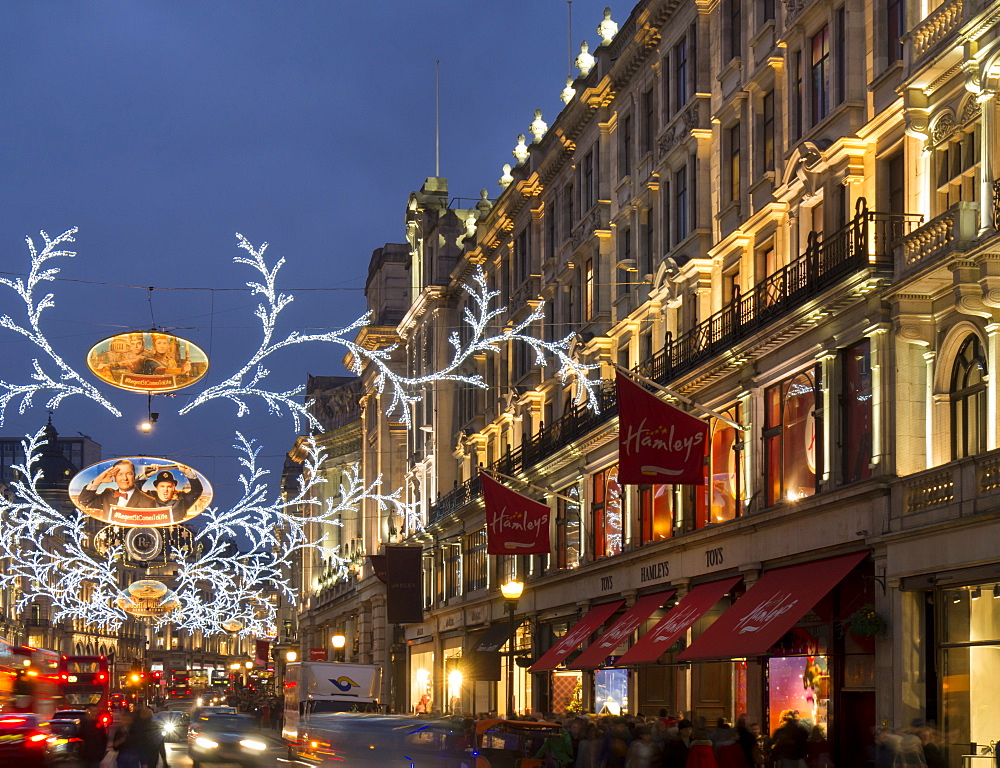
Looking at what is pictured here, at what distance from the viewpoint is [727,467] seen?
112 ft

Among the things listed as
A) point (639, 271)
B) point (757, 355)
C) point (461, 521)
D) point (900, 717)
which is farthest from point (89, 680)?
point (900, 717)

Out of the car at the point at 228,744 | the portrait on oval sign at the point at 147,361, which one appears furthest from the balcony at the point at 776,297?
the car at the point at 228,744

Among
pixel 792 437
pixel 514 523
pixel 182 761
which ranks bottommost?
pixel 182 761

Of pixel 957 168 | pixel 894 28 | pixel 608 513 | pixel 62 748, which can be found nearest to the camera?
pixel 957 168

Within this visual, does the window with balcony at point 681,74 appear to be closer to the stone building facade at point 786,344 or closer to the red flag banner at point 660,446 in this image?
the stone building facade at point 786,344

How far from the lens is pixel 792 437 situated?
30.1 metres

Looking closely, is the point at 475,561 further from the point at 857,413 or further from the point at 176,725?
the point at 857,413

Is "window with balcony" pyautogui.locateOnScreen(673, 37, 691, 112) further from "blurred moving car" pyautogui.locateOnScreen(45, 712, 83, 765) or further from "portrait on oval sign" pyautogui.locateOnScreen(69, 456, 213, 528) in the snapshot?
"blurred moving car" pyautogui.locateOnScreen(45, 712, 83, 765)

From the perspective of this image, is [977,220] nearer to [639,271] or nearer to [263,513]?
[639,271]

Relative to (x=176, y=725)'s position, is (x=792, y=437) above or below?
above

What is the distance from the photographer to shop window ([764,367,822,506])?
29.2m

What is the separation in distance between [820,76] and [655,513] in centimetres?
1297

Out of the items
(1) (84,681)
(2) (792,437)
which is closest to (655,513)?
(2) (792,437)

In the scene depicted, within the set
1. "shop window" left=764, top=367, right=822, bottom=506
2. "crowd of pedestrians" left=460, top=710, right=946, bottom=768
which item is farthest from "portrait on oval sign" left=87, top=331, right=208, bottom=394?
"shop window" left=764, top=367, right=822, bottom=506
